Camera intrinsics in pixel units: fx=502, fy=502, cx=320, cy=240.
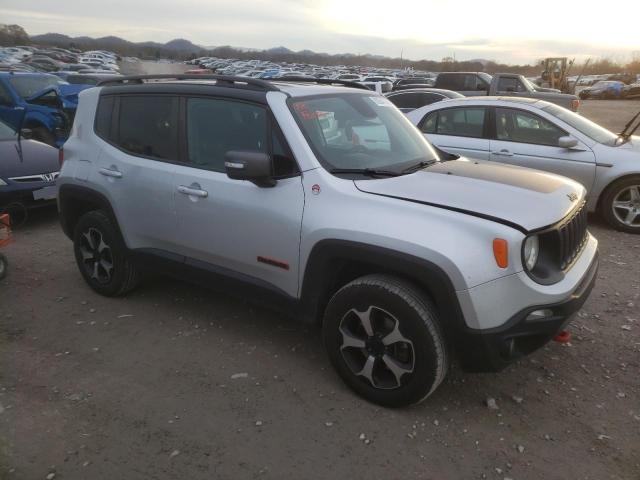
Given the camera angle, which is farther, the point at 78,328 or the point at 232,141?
the point at 78,328

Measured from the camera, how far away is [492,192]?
2910 mm

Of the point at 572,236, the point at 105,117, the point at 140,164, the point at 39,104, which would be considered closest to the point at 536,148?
the point at 572,236

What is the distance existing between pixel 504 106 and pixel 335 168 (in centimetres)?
467

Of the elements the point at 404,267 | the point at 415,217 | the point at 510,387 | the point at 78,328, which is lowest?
the point at 78,328

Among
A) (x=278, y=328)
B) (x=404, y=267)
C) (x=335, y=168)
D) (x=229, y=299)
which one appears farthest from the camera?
(x=229, y=299)

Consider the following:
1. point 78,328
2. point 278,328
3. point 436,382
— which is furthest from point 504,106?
point 78,328

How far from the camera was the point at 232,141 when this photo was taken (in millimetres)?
3461

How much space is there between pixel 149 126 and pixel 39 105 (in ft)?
29.5

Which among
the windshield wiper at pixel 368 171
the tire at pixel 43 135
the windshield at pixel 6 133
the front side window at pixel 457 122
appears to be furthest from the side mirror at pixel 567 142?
the tire at pixel 43 135

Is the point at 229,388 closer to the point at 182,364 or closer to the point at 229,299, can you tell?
the point at 182,364

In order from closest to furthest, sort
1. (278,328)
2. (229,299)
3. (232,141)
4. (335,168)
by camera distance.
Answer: (335,168) → (232,141) → (278,328) → (229,299)

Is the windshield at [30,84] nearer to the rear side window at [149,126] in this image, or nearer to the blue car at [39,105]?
the blue car at [39,105]

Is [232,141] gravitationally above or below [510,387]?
above

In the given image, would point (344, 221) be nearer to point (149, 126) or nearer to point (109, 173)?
point (149, 126)
